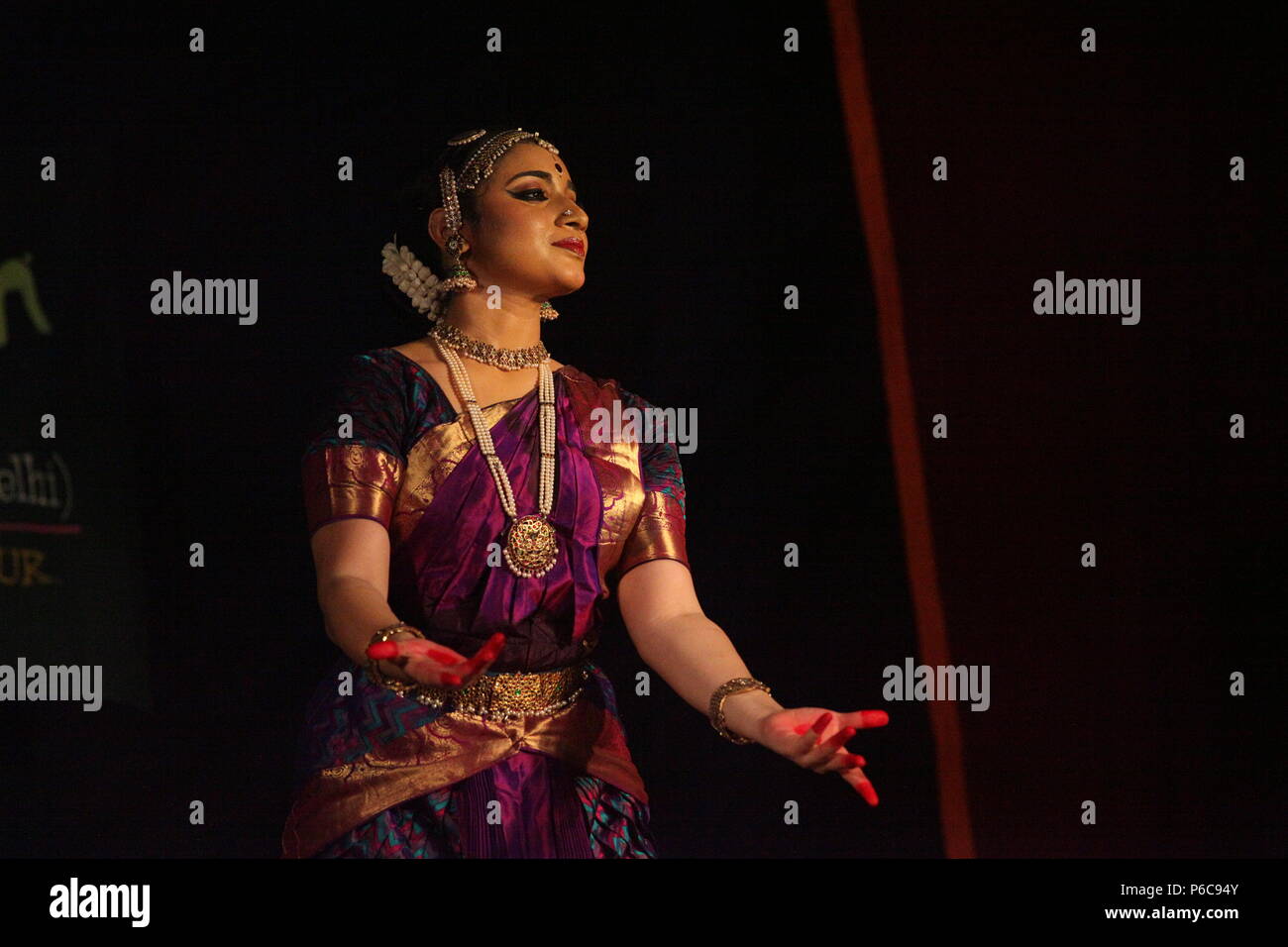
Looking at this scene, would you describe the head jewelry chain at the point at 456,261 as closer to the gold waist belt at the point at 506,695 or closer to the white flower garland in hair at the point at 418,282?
the white flower garland in hair at the point at 418,282

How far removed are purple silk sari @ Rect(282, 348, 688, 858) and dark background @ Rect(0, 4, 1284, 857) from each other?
14.5 inches

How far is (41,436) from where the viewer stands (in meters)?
2.90

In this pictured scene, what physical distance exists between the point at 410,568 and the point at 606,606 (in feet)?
1.15

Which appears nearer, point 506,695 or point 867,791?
point 867,791

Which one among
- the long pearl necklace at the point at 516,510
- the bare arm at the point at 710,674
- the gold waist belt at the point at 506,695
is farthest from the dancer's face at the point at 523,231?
the gold waist belt at the point at 506,695

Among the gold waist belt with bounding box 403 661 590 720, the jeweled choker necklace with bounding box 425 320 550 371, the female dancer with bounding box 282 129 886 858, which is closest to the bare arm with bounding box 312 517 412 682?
the female dancer with bounding box 282 129 886 858

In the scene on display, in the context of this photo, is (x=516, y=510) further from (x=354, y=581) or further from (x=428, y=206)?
(x=428, y=206)

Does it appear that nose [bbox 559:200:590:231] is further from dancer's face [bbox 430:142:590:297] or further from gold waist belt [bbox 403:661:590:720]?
gold waist belt [bbox 403:661:590:720]

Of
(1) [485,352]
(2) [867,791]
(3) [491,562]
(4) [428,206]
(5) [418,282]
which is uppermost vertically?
(4) [428,206]

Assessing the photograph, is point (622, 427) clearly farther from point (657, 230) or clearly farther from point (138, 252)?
point (138, 252)

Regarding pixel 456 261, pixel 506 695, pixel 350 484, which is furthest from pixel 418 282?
pixel 506 695

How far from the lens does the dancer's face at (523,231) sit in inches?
106

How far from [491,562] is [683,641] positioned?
1.12 ft

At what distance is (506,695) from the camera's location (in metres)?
2.59
